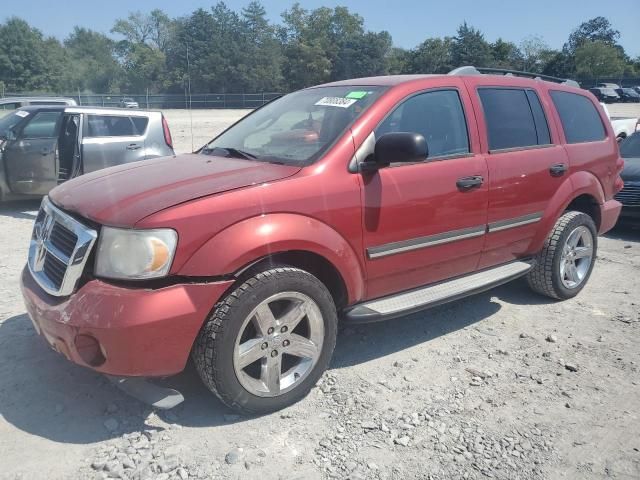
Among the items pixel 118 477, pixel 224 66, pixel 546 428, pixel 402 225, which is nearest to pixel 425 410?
pixel 546 428

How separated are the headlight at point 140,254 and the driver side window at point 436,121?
1.66m

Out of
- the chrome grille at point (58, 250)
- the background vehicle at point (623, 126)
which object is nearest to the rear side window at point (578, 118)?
the chrome grille at point (58, 250)

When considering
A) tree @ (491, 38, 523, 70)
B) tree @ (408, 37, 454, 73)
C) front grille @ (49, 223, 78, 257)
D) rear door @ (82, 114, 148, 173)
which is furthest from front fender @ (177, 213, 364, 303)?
tree @ (491, 38, 523, 70)

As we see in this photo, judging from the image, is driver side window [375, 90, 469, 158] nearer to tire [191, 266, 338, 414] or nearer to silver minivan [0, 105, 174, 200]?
tire [191, 266, 338, 414]

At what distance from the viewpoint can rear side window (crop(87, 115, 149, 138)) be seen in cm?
813

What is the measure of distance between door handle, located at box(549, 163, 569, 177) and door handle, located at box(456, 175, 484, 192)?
91 cm

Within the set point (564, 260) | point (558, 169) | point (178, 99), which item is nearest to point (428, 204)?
point (558, 169)

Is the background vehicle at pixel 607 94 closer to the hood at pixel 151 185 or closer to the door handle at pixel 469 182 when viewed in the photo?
the door handle at pixel 469 182

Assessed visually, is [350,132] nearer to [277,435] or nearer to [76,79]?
[277,435]

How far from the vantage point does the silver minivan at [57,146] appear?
7902 millimetres

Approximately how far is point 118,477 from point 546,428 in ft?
7.18

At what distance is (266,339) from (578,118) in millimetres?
3616

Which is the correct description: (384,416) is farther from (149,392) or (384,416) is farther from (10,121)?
(10,121)

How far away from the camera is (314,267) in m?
3.25
